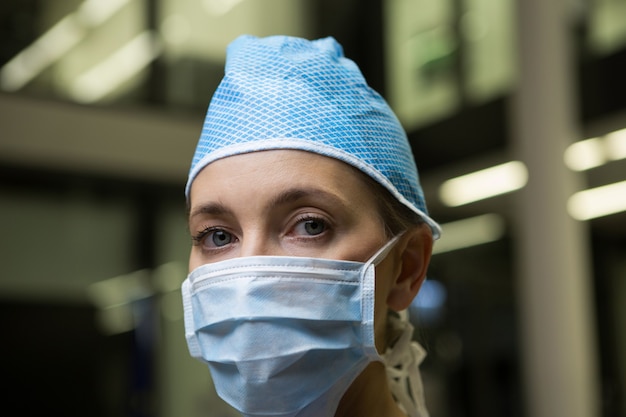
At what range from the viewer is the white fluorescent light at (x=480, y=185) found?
565cm

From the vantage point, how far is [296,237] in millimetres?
1090

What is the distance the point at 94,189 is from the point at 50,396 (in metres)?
1.26

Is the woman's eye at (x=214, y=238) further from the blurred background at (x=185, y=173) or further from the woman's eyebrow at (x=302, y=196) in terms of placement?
the blurred background at (x=185, y=173)

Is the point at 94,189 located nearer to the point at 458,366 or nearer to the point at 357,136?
the point at 458,366

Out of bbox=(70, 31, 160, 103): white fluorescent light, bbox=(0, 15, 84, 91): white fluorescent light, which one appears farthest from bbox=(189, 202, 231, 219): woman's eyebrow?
bbox=(70, 31, 160, 103): white fluorescent light

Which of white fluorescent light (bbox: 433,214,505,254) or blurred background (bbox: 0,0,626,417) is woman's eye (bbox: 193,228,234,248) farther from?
white fluorescent light (bbox: 433,214,505,254)

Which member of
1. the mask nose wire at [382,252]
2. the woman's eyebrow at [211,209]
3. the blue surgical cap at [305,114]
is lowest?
Answer: the mask nose wire at [382,252]

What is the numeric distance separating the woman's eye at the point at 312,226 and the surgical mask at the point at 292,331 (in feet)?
0.11

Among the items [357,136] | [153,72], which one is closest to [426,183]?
[153,72]

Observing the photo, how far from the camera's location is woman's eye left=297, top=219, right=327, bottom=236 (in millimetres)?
1078

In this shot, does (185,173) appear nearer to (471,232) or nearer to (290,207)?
(471,232)

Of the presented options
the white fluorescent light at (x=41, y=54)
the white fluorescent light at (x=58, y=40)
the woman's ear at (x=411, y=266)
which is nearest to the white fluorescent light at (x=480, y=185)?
the white fluorescent light at (x=58, y=40)

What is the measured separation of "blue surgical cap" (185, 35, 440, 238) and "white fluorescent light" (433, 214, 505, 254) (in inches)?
202

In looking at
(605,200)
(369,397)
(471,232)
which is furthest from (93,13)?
(369,397)
